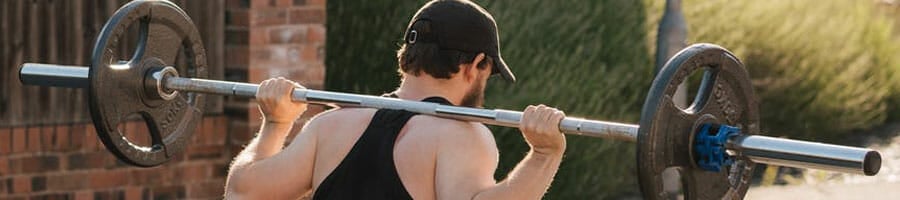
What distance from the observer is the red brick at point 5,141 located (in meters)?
7.87

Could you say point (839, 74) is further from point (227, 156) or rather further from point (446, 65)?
point (446, 65)

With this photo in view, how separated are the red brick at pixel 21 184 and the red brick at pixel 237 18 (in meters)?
1.16

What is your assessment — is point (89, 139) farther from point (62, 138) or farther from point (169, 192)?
point (169, 192)

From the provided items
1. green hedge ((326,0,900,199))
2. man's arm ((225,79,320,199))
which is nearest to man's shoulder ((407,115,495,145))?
man's arm ((225,79,320,199))

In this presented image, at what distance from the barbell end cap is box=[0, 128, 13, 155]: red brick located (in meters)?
4.65

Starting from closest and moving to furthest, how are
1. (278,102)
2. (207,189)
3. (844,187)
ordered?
(278,102) < (207,189) < (844,187)

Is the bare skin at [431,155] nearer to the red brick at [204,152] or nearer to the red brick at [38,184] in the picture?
the red brick at [38,184]

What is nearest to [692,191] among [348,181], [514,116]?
[514,116]

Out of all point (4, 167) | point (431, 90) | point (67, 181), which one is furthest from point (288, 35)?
point (431, 90)

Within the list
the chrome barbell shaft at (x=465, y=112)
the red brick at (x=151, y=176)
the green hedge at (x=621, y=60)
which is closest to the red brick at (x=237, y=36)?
the red brick at (x=151, y=176)

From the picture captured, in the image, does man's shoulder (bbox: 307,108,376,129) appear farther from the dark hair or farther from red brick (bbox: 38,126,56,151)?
red brick (bbox: 38,126,56,151)

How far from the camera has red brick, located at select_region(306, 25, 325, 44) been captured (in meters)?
8.74

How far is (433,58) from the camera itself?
4.66m

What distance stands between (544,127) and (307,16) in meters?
4.39
